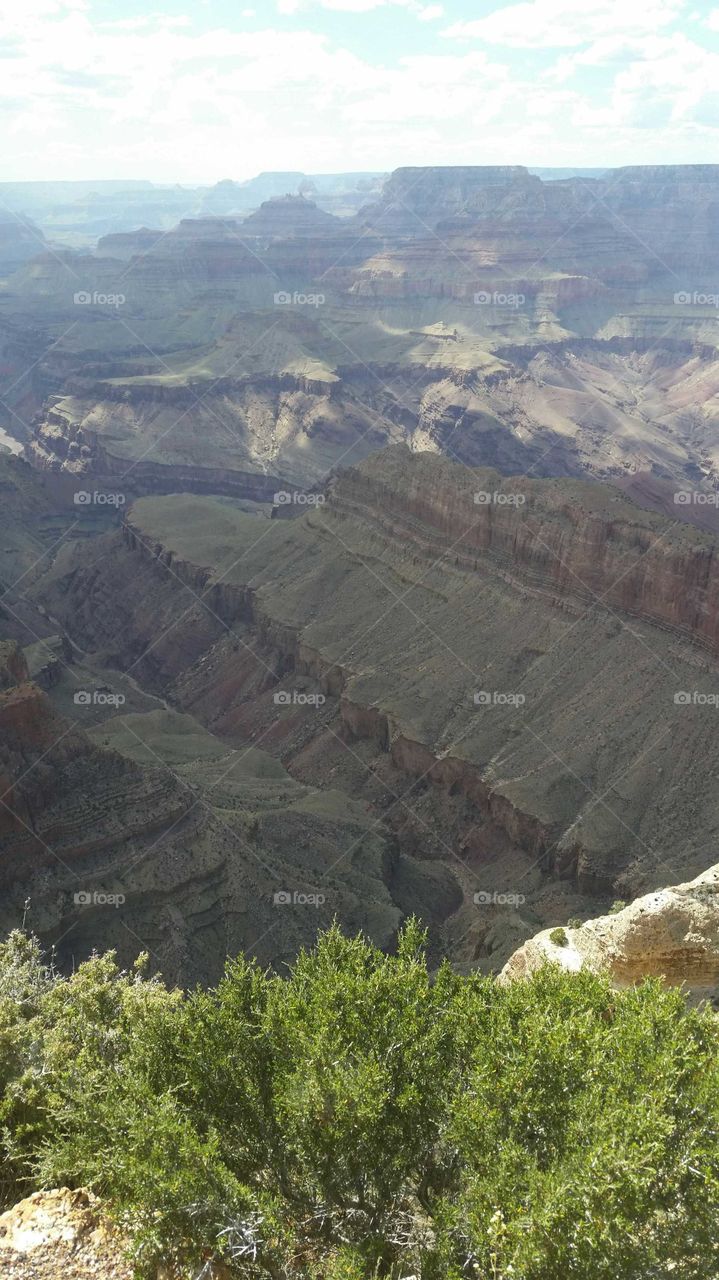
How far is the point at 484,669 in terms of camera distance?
67.3 m

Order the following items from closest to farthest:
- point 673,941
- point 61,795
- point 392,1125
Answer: point 392,1125 → point 673,941 → point 61,795

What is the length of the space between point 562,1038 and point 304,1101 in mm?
4357

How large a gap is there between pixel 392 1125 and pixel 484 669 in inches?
1969

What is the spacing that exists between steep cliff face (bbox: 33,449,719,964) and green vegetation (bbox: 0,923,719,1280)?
2599cm

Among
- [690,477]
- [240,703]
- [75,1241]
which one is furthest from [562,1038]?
[690,477]

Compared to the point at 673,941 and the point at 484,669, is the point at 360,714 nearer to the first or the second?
the point at 484,669

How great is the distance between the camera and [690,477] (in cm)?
15325

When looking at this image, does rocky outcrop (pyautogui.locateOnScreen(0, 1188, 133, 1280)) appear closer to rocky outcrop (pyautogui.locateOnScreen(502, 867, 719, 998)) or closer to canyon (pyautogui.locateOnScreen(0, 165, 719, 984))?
rocky outcrop (pyautogui.locateOnScreen(502, 867, 719, 998))

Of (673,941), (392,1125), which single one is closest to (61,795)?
(673,941)

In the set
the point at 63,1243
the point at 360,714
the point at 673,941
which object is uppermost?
the point at 673,941

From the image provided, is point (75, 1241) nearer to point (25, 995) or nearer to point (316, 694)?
point (25, 995)

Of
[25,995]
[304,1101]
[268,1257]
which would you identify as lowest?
[25,995]

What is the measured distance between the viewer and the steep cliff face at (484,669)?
2164 inches

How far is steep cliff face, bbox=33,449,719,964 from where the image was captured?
54969mm
